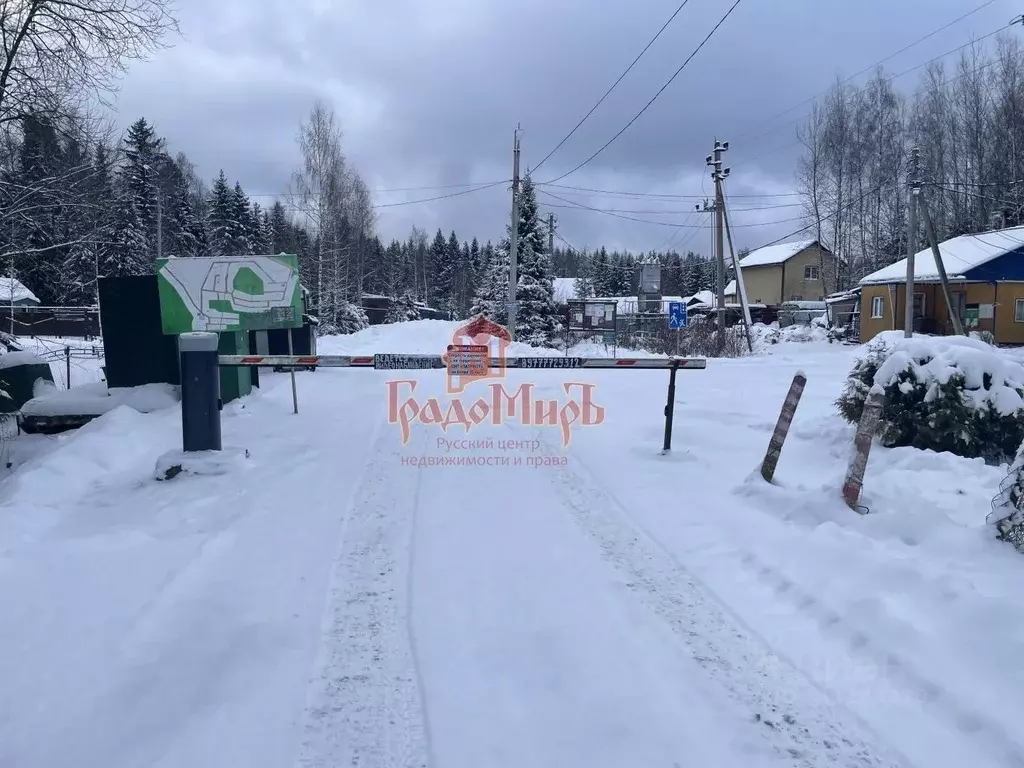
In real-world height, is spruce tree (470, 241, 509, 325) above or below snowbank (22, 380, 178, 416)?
above

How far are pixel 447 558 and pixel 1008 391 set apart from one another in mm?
5563

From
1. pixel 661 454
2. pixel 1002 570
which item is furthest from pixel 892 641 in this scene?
pixel 661 454

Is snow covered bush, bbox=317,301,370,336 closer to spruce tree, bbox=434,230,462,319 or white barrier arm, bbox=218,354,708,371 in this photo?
white barrier arm, bbox=218,354,708,371

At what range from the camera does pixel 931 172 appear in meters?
48.9

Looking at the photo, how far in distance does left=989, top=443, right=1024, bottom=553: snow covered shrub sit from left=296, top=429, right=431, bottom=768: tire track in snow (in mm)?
3930

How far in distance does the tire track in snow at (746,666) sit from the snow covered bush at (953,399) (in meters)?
3.09

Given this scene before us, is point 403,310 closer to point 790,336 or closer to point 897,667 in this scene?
point 790,336

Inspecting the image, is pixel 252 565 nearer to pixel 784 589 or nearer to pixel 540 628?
pixel 540 628

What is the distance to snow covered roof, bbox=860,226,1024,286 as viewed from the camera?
110 ft

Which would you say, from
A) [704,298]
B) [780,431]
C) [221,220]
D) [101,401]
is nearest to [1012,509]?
[780,431]

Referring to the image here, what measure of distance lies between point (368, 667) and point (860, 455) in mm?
4180

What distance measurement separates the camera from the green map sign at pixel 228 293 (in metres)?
11.2

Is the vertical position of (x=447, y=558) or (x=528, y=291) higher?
(x=528, y=291)

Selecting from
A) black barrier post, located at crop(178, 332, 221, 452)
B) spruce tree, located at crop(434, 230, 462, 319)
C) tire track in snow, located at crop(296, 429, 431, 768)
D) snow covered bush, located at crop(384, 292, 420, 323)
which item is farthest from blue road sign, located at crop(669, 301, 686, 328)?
spruce tree, located at crop(434, 230, 462, 319)
